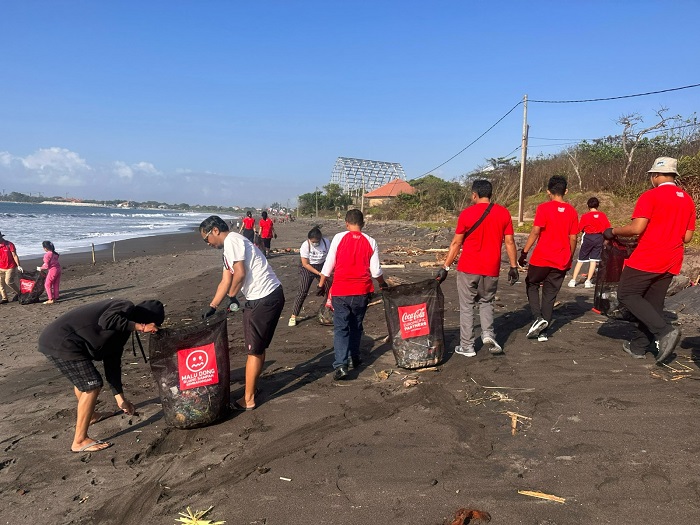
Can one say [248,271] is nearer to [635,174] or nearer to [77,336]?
[77,336]

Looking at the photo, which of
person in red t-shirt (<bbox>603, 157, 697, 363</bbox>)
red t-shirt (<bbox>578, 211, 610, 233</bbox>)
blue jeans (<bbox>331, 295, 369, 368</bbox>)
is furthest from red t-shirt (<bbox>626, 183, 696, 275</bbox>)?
red t-shirt (<bbox>578, 211, 610, 233</bbox>)

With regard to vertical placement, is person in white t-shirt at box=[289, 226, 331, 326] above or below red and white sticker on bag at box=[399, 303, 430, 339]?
above

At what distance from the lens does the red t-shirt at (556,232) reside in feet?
18.9

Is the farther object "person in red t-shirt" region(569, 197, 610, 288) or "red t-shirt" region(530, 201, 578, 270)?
"person in red t-shirt" region(569, 197, 610, 288)

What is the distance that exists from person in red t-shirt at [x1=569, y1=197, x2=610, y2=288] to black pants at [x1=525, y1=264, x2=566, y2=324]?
4235mm

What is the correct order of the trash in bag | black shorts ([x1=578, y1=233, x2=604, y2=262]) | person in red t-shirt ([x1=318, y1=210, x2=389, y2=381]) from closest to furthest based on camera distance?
person in red t-shirt ([x1=318, y1=210, x2=389, y2=381])
the trash in bag
black shorts ([x1=578, y1=233, x2=604, y2=262])

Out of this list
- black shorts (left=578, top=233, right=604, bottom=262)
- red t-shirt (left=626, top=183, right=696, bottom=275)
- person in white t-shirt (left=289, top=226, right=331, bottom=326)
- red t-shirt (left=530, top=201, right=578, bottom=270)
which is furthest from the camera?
black shorts (left=578, top=233, right=604, bottom=262)

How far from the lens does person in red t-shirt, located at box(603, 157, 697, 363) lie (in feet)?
15.5

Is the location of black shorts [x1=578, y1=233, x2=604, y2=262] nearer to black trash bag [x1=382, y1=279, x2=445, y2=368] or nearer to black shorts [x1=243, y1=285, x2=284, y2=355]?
black trash bag [x1=382, y1=279, x2=445, y2=368]

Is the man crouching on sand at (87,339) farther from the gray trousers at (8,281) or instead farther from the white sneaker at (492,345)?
the gray trousers at (8,281)

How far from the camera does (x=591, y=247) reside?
9.91 m

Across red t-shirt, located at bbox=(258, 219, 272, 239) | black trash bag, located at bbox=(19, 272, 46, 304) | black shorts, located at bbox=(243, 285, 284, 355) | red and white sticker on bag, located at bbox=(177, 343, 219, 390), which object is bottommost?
black trash bag, located at bbox=(19, 272, 46, 304)

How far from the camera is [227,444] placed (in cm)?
388

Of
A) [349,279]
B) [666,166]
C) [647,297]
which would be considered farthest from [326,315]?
[666,166]
